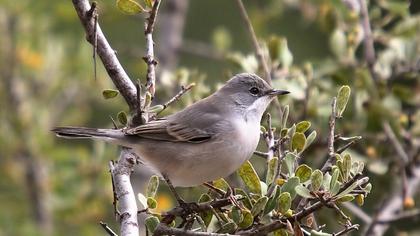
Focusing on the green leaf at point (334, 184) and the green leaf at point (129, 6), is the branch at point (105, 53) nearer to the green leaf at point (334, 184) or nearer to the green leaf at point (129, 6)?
the green leaf at point (129, 6)

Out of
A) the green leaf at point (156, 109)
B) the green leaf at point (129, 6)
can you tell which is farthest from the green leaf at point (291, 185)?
the green leaf at point (129, 6)

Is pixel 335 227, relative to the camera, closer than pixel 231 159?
No

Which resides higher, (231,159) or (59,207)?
(231,159)

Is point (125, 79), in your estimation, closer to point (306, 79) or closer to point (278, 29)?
point (306, 79)

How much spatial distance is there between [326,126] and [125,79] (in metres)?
1.72

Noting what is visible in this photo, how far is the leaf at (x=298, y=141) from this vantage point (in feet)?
10.5

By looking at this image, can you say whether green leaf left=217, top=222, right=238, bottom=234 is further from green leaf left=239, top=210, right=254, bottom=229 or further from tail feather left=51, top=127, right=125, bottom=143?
tail feather left=51, top=127, right=125, bottom=143

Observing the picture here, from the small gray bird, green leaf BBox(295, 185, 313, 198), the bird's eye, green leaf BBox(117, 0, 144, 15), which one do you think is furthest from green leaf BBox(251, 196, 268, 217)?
the bird's eye

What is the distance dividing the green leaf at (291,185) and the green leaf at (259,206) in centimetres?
9

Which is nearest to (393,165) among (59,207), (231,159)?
(231,159)

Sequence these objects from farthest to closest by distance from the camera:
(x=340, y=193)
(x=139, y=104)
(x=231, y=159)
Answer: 1. (x=231, y=159)
2. (x=139, y=104)
3. (x=340, y=193)

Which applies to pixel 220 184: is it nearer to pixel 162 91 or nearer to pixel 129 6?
pixel 129 6

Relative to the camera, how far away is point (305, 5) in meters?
6.50

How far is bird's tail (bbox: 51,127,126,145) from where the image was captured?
12.5ft
